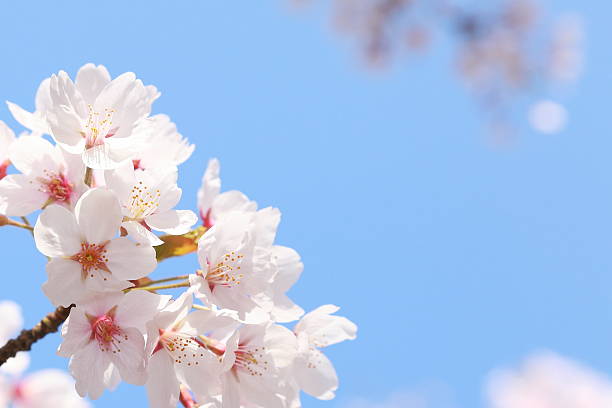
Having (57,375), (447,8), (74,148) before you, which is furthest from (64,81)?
(447,8)

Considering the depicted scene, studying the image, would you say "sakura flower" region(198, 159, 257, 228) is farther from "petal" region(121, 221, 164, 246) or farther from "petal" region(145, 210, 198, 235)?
"petal" region(121, 221, 164, 246)

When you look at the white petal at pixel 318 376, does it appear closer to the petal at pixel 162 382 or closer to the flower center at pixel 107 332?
the petal at pixel 162 382

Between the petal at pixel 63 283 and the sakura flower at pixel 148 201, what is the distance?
114 millimetres

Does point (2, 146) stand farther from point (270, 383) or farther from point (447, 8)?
point (447, 8)

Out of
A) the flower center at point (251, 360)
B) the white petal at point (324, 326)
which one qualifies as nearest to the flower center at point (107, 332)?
the flower center at point (251, 360)

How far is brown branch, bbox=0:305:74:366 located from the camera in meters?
1.18

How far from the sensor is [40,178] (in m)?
1.16

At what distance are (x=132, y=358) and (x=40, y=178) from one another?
1.26 feet

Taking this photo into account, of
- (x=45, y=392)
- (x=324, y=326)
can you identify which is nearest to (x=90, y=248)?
(x=324, y=326)

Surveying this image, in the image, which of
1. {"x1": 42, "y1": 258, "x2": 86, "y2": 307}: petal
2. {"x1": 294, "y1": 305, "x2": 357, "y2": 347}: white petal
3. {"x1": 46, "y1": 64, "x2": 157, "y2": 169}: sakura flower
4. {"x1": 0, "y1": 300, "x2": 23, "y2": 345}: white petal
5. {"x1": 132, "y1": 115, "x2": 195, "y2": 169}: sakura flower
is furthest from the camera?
{"x1": 0, "y1": 300, "x2": 23, "y2": 345}: white petal

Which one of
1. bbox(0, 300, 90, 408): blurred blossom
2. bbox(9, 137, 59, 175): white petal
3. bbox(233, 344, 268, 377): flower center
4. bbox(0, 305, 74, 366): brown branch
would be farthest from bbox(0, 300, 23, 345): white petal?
bbox(233, 344, 268, 377): flower center

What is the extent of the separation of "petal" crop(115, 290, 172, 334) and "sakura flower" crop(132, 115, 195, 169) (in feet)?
1.00

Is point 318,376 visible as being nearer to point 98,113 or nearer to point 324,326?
point 324,326

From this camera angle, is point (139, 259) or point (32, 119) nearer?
point (139, 259)
